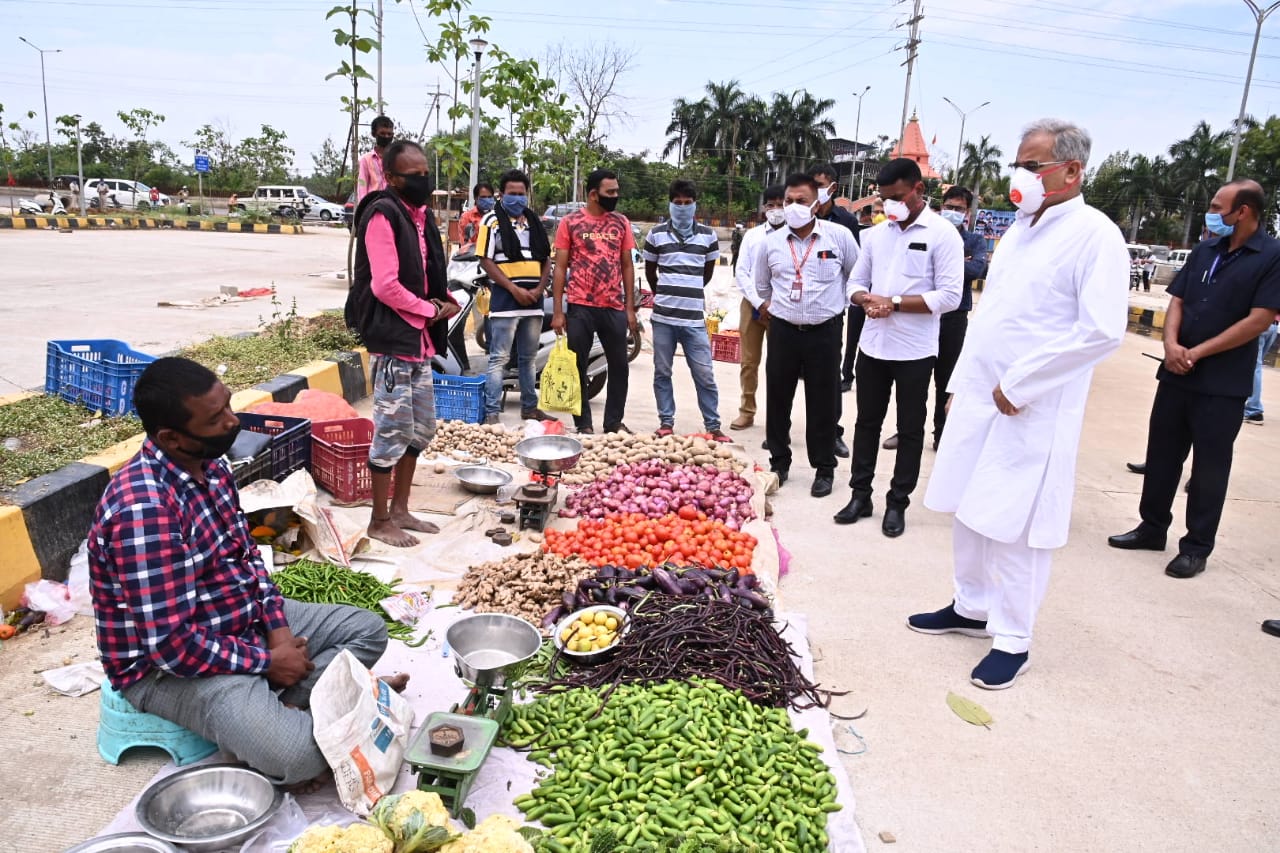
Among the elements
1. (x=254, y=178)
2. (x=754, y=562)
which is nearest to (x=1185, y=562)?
(x=754, y=562)

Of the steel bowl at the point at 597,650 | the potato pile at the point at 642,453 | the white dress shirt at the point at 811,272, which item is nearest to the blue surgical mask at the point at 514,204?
the potato pile at the point at 642,453

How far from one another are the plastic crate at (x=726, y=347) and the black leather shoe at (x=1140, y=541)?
6544 mm

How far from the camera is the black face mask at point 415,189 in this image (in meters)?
4.65

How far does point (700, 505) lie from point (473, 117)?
10.2 m

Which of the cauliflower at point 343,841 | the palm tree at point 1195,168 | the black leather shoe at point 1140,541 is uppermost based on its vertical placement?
the palm tree at point 1195,168

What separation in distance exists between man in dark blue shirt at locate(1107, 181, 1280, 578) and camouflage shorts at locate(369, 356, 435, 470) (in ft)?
15.5

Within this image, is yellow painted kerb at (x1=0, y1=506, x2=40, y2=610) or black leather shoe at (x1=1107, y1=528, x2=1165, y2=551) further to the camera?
black leather shoe at (x1=1107, y1=528, x2=1165, y2=551)

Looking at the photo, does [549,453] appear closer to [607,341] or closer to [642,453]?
[642,453]

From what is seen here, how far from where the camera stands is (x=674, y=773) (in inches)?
115

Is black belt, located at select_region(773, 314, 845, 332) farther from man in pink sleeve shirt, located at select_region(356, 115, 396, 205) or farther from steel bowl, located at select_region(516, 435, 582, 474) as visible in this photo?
man in pink sleeve shirt, located at select_region(356, 115, 396, 205)

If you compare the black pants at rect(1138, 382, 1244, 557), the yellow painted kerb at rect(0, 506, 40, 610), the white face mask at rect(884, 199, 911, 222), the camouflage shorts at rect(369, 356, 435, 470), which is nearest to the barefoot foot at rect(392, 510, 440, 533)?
the camouflage shorts at rect(369, 356, 435, 470)

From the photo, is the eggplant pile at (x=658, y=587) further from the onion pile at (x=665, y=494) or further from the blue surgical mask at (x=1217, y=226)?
the blue surgical mask at (x=1217, y=226)

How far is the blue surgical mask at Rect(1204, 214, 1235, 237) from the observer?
561cm

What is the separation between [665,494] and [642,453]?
83cm
